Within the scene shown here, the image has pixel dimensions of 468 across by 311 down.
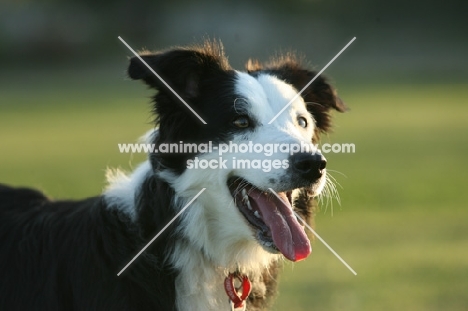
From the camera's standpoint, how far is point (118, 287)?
5.12 metres

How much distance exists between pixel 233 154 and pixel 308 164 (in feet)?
1.75

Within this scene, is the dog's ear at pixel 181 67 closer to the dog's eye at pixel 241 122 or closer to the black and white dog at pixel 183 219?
the black and white dog at pixel 183 219

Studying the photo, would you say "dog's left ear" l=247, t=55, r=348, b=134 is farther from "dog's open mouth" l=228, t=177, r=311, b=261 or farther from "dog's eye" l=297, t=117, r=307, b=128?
"dog's open mouth" l=228, t=177, r=311, b=261

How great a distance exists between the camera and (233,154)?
5.41m

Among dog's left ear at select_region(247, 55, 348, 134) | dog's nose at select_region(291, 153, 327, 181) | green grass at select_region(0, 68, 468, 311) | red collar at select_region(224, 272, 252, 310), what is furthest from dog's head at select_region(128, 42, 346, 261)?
green grass at select_region(0, 68, 468, 311)

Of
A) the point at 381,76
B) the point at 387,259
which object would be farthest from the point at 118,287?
the point at 381,76

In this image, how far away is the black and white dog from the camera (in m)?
5.22

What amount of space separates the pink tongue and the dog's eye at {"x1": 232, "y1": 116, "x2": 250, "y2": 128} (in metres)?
0.45

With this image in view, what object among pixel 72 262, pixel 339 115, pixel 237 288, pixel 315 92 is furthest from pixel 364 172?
pixel 72 262

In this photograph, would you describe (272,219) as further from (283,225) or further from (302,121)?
(302,121)

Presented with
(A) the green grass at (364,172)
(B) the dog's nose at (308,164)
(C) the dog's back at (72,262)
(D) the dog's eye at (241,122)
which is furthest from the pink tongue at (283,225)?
(A) the green grass at (364,172)

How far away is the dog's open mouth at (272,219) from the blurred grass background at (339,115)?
95 centimetres

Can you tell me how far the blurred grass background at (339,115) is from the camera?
953 centimetres

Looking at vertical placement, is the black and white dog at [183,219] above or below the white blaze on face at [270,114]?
below
